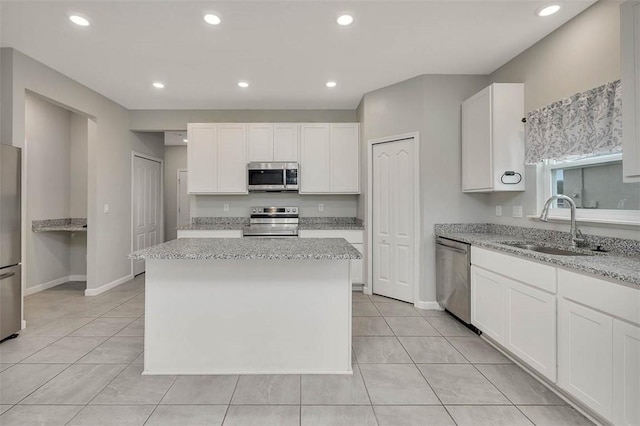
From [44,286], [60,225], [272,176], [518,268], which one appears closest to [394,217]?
[518,268]

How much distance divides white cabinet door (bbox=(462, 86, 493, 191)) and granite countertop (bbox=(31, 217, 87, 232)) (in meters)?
5.09

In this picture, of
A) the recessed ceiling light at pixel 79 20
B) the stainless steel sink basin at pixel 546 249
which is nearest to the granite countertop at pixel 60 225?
the recessed ceiling light at pixel 79 20

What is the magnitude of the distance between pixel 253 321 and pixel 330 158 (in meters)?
2.92

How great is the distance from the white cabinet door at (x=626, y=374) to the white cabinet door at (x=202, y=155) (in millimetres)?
4502

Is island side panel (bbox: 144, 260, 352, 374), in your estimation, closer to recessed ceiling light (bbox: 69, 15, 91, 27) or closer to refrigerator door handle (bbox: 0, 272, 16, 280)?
refrigerator door handle (bbox: 0, 272, 16, 280)

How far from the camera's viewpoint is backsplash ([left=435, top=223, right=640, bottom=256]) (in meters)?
2.06

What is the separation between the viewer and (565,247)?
246cm

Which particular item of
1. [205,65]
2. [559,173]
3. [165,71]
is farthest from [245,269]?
[559,173]

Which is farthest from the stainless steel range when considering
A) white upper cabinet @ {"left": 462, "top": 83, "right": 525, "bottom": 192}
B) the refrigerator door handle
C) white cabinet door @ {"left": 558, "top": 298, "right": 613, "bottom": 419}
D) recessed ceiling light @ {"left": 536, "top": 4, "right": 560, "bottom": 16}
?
recessed ceiling light @ {"left": 536, "top": 4, "right": 560, "bottom": 16}

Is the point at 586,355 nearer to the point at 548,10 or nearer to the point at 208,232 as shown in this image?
the point at 548,10

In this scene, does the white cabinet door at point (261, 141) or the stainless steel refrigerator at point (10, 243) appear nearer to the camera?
the stainless steel refrigerator at point (10, 243)

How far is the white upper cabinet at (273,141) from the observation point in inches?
181

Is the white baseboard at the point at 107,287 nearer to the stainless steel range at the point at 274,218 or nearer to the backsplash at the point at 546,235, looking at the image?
the stainless steel range at the point at 274,218

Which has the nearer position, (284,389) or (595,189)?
(284,389)
